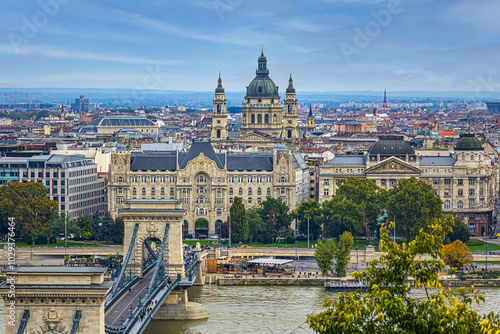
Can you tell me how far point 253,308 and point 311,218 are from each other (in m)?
29.9

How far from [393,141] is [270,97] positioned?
49.4 meters

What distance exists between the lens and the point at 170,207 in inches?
2707

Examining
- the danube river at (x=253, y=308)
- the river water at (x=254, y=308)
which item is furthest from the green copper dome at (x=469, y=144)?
the danube river at (x=253, y=308)

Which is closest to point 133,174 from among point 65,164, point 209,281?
point 65,164

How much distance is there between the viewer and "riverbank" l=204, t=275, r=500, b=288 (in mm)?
79375

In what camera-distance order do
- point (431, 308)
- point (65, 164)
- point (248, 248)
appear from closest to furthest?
1. point (431, 308)
2. point (248, 248)
3. point (65, 164)

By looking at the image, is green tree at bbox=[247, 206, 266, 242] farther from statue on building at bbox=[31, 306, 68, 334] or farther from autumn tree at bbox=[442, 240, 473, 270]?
statue on building at bbox=[31, 306, 68, 334]

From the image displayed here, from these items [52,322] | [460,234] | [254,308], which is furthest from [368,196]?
[52,322]

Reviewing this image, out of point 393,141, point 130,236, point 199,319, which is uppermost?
point 393,141

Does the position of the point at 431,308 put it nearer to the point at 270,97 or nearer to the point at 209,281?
the point at 209,281

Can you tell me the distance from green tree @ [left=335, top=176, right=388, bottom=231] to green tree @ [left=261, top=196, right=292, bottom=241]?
514 cm

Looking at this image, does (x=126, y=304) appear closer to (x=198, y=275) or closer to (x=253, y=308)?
(x=253, y=308)

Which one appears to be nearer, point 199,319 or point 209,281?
point 199,319

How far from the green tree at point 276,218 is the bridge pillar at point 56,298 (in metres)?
54.0
